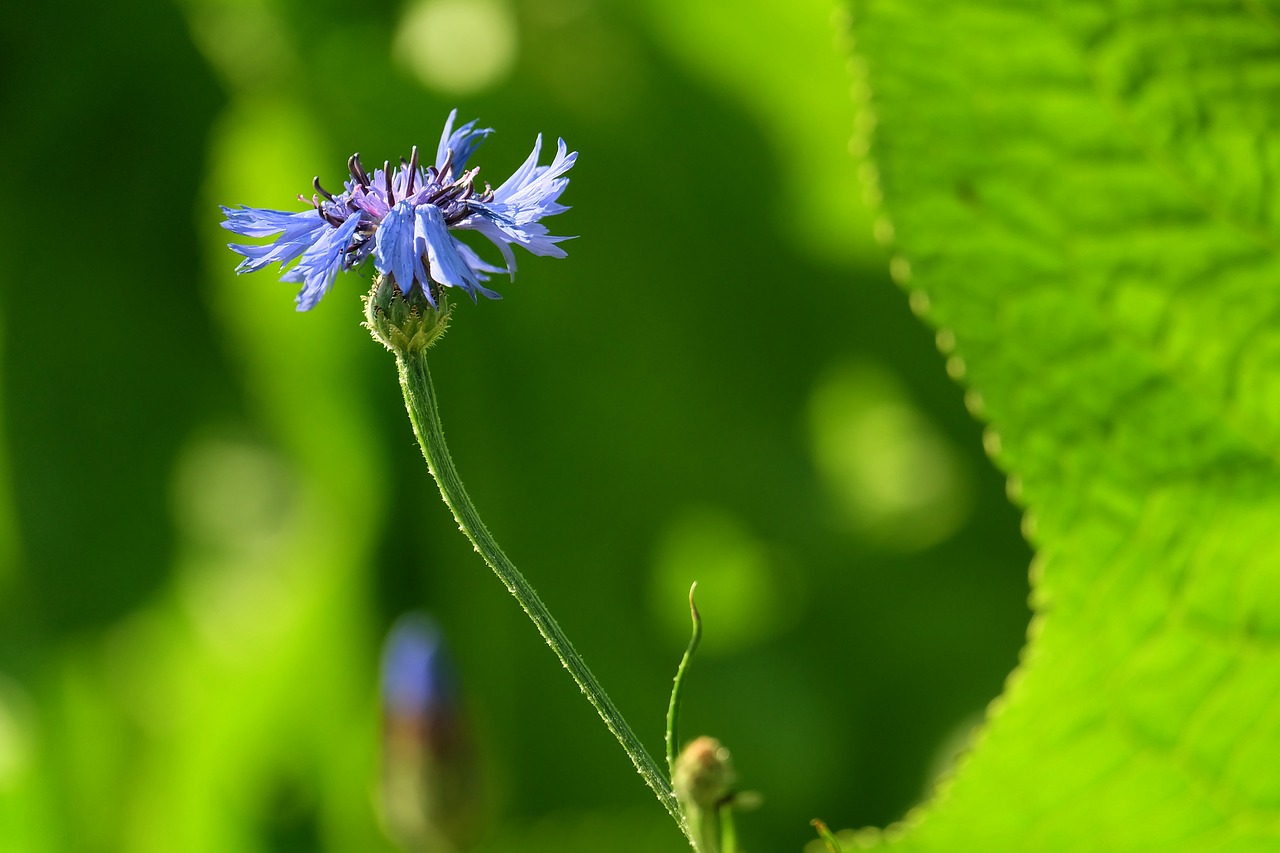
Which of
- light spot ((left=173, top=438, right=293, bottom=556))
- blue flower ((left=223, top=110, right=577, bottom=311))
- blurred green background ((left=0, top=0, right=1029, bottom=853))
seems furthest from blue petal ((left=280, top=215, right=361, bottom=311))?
light spot ((left=173, top=438, right=293, bottom=556))

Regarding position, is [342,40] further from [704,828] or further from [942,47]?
[704,828]

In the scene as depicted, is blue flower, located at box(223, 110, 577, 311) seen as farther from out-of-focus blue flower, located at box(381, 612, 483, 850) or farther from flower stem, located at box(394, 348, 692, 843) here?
out-of-focus blue flower, located at box(381, 612, 483, 850)

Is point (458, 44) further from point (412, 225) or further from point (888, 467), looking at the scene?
point (412, 225)

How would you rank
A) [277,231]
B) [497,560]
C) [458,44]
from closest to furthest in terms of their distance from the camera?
[497,560] < [277,231] < [458,44]

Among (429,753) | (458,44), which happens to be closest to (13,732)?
(429,753)

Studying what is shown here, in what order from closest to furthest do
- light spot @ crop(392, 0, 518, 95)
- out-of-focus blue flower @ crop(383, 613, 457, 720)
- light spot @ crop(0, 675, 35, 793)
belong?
out-of-focus blue flower @ crop(383, 613, 457, 720)
light spot @ crop(0, 675, 35, 793)
light spot @ crop(392, 0, 518, 95)

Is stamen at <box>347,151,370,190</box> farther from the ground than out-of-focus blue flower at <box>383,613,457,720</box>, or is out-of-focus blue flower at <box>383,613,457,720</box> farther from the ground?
stamen at <box>347,151,370,190</box>

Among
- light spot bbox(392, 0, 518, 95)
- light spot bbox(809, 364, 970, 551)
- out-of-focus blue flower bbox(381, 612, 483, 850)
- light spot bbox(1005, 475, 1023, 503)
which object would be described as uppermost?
light spot bbox(392, 0, 518, 95)
